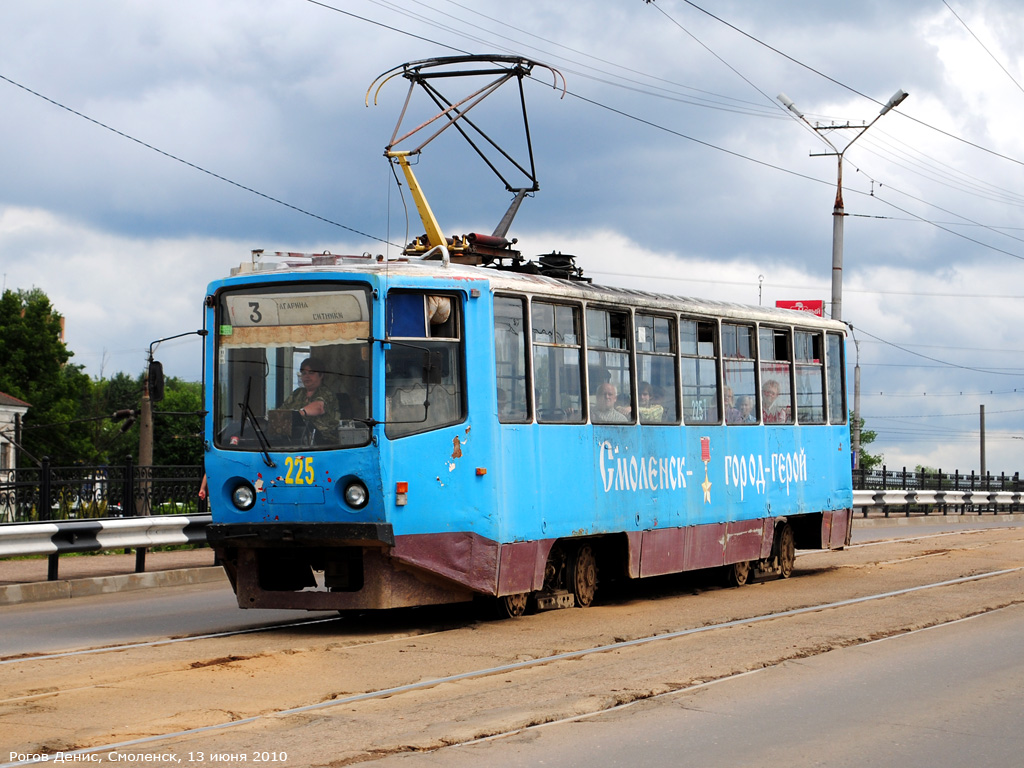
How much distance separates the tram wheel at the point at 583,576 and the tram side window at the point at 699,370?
2.07 meters

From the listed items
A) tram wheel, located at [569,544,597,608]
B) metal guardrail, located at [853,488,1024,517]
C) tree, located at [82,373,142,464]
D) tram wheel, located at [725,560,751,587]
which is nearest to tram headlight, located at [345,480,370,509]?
tram wheel, located at [569,544,597,608]

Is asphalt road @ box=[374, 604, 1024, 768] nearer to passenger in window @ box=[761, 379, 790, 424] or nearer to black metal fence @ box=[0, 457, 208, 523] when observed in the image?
passenger in window @ box=[761, 379, 790, 424]

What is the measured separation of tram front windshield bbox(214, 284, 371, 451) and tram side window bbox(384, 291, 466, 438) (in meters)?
0.22

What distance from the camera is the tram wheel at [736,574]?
53.2ft

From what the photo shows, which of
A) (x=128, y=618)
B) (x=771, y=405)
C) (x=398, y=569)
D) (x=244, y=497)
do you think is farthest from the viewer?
(x=771, y=405)

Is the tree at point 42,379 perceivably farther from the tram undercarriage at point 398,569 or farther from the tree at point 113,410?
the tram undercarriage at point 398,569

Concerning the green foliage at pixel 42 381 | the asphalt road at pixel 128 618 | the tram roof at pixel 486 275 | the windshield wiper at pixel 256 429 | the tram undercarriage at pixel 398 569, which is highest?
the green foliage at pixel 42 381

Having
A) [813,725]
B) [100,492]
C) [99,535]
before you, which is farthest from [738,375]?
[100,492]

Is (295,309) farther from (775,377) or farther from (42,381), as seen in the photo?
(42,381)

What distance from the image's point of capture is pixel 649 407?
46.0 feet

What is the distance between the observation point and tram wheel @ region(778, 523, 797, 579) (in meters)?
17.2

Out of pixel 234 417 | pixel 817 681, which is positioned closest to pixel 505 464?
pixel 234 417

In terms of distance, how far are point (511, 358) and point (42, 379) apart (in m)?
64.6

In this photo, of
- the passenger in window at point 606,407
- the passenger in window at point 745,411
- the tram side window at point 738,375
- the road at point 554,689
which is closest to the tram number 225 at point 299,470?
the road at point 554,689
